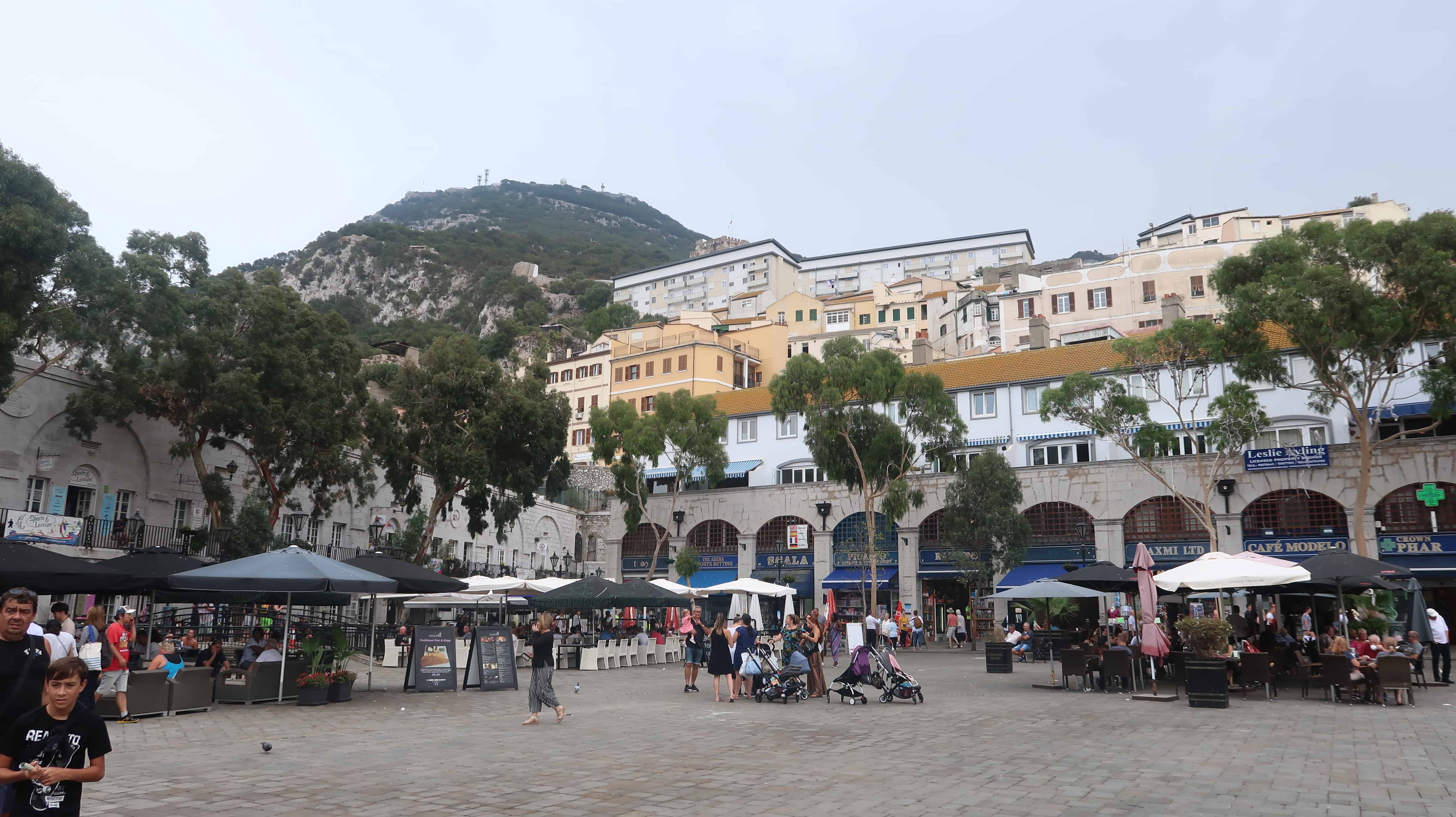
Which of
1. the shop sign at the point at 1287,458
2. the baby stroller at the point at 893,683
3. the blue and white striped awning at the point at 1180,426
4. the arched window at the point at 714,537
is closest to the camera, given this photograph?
the baby stroller at the point at 893,683

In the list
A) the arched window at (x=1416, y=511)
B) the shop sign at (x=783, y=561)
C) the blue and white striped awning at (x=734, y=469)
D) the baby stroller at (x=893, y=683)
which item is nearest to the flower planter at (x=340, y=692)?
the baby stroller at (x=893, y=683)

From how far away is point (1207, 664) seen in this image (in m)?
14.7

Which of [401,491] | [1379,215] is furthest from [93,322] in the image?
[1379,215]

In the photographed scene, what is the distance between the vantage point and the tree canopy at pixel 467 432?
33.5 meters

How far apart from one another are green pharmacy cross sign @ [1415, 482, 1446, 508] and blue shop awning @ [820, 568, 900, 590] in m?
18.8

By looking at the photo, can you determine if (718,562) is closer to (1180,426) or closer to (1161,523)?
(1161,523)

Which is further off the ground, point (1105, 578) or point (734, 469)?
point (734, 469)

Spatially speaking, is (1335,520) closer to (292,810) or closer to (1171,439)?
(1171,439)

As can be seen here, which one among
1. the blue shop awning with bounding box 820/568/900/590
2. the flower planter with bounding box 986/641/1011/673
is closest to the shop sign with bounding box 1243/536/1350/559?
the blue shop awning with bounding box 820/568/900/590

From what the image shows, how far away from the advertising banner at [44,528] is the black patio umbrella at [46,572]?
1386cm

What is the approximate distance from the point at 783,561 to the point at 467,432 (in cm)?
1639

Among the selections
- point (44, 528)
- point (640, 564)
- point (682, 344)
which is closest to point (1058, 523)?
point (640, 564)

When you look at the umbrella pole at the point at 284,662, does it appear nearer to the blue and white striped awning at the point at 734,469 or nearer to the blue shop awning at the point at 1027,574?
the blue shop awning at the point at 1027,574

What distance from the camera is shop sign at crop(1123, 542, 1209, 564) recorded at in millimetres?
35219
